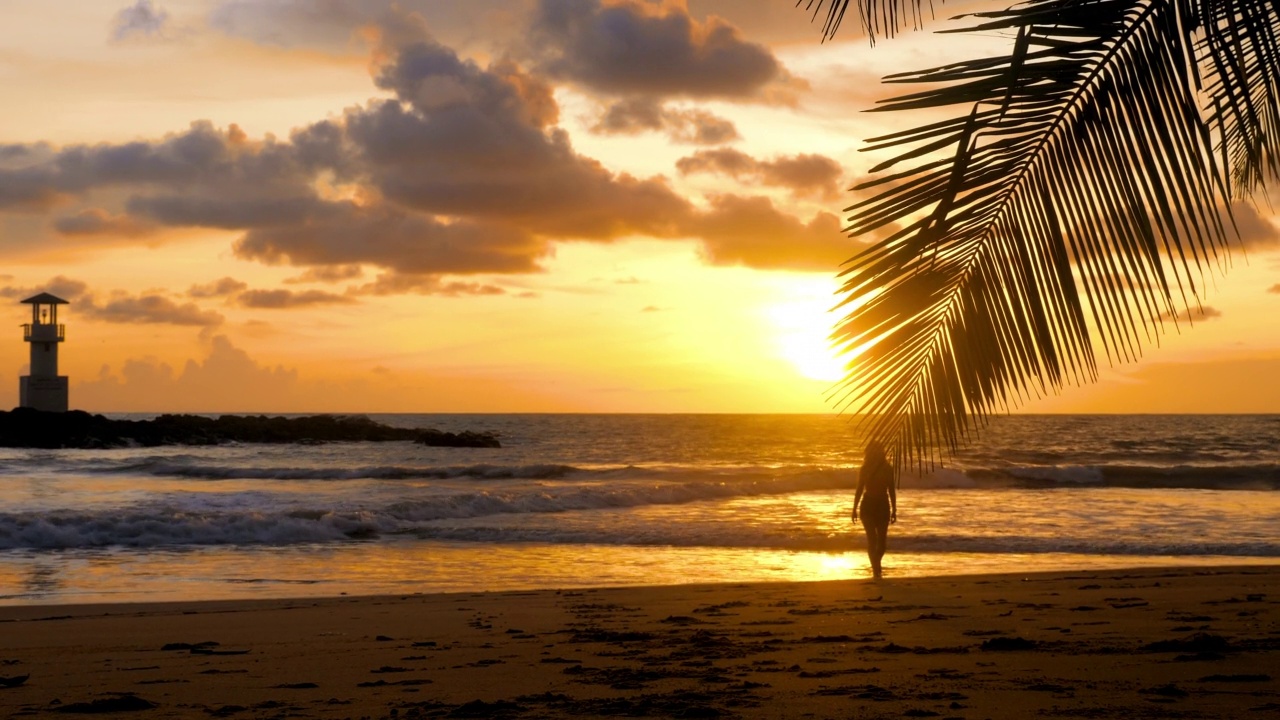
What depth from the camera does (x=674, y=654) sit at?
7.31 metres

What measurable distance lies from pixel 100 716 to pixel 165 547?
12320 millimetres

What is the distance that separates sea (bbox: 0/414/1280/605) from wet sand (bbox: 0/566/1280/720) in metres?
1.87

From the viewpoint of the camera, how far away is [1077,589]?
11.0 meters

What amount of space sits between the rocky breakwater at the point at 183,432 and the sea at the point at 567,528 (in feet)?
52.1

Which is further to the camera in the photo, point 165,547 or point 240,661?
point 165,547

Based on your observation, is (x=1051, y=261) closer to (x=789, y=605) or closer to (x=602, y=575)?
(x=789, y=605)

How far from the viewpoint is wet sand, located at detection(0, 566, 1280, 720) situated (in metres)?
5.59

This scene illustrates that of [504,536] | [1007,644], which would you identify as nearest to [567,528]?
[504,536]

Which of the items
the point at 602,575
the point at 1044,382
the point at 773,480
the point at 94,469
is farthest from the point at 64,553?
the point at 94,469

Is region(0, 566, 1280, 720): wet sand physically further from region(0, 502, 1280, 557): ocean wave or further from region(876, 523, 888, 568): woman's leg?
region(0, 502, 1280, 557): ocean wave

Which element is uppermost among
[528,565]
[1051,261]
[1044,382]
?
[1051,261]

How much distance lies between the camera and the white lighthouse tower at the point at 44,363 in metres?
56.0

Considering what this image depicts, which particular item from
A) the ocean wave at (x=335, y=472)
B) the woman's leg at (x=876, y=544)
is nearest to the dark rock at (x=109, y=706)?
the woman's leg at (x=876, y=544)

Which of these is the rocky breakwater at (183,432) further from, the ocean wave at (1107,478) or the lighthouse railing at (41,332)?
the ocean wave at (1107,478)
